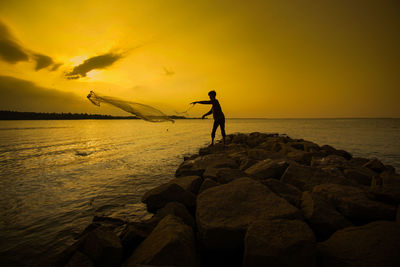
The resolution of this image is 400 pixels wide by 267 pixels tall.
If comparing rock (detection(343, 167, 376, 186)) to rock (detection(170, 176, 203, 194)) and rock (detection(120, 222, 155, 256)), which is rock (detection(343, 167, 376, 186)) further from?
rock (detection(120, 222, 155, 256))

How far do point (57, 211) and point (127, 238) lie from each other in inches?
134

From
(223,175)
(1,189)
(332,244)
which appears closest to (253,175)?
(223,175)

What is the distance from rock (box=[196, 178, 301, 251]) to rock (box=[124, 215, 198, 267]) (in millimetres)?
353

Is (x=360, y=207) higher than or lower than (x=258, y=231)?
lower

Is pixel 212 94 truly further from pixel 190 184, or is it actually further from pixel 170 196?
pixel 170 196

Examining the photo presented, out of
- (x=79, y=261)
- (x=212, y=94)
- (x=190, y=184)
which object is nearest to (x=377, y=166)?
(x=190, y=184)

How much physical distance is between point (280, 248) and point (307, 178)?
136 inches

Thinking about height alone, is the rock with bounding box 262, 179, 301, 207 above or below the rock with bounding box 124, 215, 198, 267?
above

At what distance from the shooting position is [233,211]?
3.18 meters

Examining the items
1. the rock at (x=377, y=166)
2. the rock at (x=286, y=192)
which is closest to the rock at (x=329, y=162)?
the rock at (x=377, y=166)

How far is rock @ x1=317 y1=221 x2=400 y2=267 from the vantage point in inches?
84.0

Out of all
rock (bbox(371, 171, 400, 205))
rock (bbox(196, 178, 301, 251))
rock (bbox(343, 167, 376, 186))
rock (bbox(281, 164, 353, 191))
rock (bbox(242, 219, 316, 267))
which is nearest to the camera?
rock (bbox(242, 219, 316, 267))

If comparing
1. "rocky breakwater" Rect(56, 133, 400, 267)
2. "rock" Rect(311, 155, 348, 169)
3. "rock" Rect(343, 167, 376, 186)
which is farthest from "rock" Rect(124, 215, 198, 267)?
"rock" Rect(311, 155, 348, 169)

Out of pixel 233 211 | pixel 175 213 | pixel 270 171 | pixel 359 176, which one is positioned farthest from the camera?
pixel 359 176
